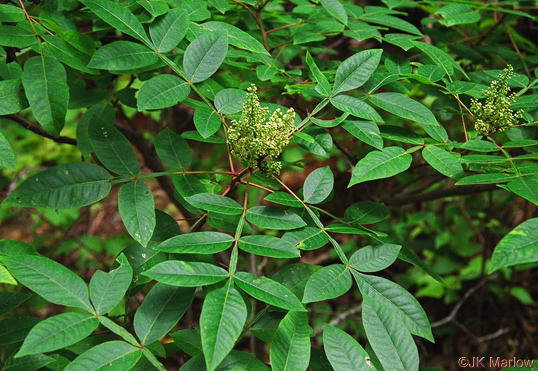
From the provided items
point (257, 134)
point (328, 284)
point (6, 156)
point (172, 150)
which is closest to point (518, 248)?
point (328, 284)

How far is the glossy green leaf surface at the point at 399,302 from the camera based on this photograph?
3.42 ft

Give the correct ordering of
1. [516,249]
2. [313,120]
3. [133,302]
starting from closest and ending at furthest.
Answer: [516,249], [313,120], [133,302]

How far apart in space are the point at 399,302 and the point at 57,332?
0.72 metres

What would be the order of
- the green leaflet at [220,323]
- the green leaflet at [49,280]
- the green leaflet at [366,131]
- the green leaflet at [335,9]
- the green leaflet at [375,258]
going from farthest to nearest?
the green leaflet at [335,9] < the green leaflet at [366,131] < the green leaflet at [375,258] < the green leaflet at [49,280] < the green leaflet at [220,323]

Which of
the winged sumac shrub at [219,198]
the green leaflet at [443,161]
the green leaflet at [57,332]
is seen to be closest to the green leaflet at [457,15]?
the winged sumac shrub at [219,198]

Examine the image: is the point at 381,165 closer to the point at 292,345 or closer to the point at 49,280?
the point at 292,345

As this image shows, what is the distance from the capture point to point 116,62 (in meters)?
1.23

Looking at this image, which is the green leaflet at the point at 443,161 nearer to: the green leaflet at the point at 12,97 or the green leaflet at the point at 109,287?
the green leaflet at the point at 109,287

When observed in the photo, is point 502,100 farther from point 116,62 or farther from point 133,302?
point 133,302

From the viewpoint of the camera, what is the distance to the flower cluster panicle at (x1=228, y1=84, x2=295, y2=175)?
45.6 inches

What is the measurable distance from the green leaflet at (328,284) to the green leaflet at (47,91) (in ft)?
2.41

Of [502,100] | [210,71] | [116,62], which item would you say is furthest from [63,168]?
[502,100]

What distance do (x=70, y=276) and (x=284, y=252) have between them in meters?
0.46

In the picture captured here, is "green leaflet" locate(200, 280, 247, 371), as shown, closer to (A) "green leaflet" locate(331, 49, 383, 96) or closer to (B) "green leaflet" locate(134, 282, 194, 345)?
(B) "green leaflet" locate(134, 282, 194, 345)
